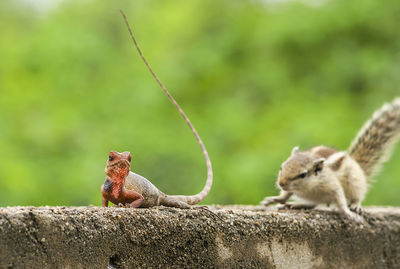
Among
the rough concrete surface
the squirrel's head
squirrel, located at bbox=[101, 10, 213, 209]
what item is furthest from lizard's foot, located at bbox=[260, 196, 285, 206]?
squirrel, located at bbox=[101, 10, 213, 209]

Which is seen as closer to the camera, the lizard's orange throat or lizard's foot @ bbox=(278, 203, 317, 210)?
the lizard's orange throat

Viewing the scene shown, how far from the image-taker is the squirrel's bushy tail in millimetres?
3697

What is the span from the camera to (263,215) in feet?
7.52

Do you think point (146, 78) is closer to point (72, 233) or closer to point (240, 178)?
point (240, 178)

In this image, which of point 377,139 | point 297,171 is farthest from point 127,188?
point 377,139

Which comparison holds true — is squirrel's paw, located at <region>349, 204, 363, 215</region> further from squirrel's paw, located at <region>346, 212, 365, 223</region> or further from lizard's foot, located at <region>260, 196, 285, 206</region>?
lizard's foot, located at <region>260, 196, 285, 206</region>

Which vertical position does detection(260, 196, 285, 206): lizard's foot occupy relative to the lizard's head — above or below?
above

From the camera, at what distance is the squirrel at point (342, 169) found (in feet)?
10.5

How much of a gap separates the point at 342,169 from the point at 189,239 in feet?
5.18

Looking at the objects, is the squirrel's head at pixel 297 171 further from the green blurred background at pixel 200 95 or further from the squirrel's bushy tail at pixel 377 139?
the green blurred background at pixel 200 95

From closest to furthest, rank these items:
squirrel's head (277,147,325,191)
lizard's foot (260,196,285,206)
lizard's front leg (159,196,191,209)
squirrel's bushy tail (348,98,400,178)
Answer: lizard's front leg (159,196,191,209) < squirrel's head (277,147,325,191) < lizard's foot (260,196,285,206) < squirrel's bushy tail (348,98,400,178)

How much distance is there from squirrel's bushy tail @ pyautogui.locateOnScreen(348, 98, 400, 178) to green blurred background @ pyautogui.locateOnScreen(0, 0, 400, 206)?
3.01 meters

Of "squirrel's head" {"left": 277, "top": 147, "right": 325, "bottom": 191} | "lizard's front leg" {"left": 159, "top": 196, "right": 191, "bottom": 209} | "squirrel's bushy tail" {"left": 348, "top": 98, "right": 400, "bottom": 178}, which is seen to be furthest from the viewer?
"squirrel's bushy tail" {"left": 348, "top": 98, "right": 400, "bottom": 178}

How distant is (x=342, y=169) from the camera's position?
133 inches
